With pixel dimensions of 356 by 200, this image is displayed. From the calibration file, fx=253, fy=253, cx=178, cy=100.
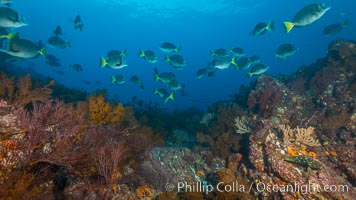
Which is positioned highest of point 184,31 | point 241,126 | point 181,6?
Result: point 184,31

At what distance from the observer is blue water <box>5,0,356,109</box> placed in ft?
175

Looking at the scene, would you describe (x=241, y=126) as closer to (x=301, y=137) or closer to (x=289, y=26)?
(x=301, y=137)

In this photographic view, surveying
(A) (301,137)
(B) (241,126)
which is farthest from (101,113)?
(A) (301,137)

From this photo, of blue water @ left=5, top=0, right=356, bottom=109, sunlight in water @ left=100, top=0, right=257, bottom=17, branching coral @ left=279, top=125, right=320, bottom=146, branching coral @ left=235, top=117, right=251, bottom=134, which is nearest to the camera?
branching coral @ left=279, top=125, right=320, bottom=146

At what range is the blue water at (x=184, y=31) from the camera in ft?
175

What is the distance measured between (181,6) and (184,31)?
27870 mm

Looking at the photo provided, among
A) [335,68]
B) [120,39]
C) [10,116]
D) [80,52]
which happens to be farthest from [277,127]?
[80,52]

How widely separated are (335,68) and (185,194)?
33.0ft

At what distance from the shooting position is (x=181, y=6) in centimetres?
5878

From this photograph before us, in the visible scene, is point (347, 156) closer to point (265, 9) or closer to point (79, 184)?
point (79, 184)

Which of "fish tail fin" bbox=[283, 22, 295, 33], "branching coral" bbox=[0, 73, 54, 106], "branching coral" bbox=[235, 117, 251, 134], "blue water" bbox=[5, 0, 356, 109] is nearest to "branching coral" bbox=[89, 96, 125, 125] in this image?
"branching coral" bbox=[0, 73, 54, 106]

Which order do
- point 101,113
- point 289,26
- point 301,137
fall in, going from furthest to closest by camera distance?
point 301,137 < point 101,113 < point 289,26

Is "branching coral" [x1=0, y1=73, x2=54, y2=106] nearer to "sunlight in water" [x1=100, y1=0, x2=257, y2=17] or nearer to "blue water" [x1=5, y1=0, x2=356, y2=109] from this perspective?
"blue water" [x1=5, y1=0, x2=356, y2=109]

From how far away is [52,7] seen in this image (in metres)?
81.9
